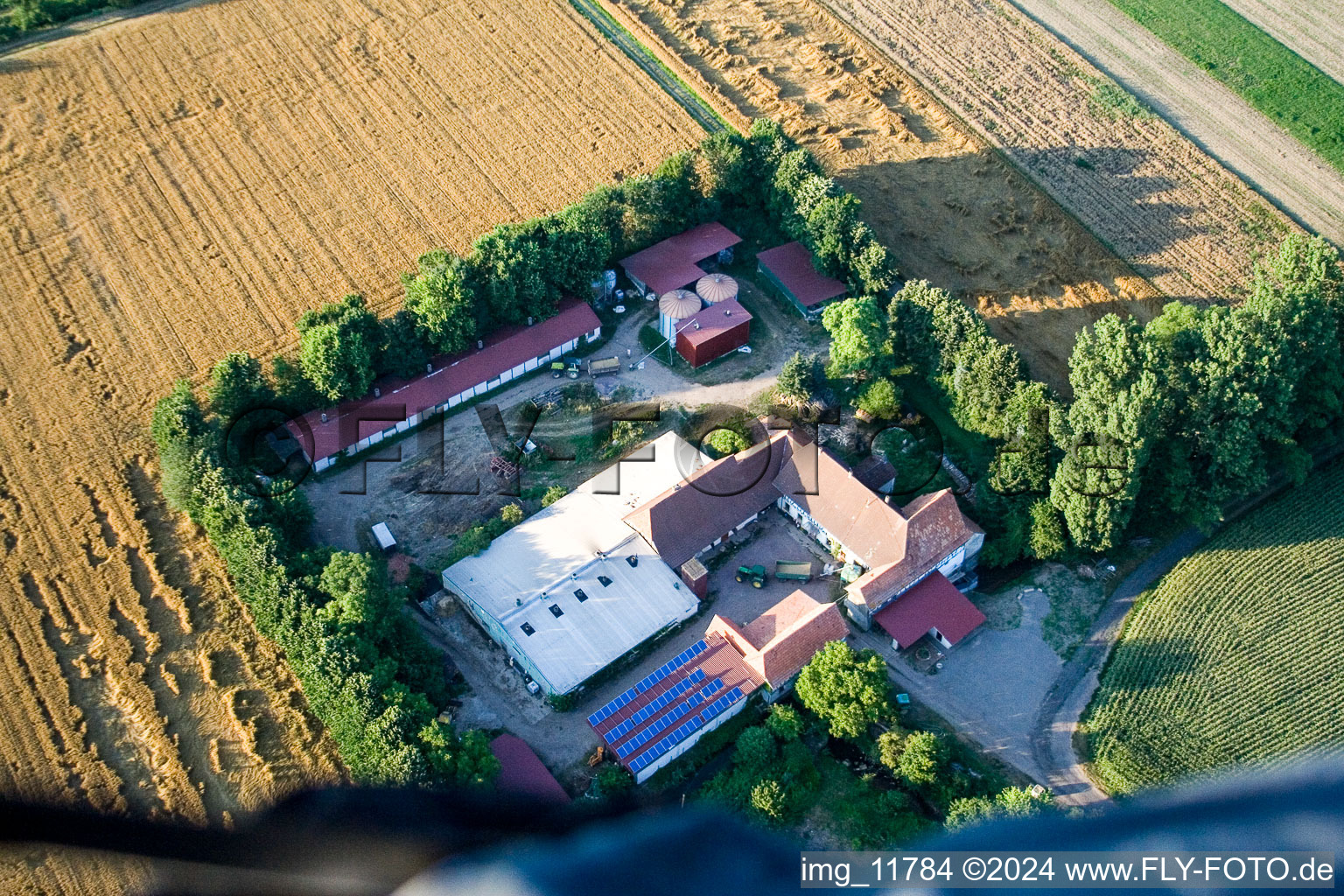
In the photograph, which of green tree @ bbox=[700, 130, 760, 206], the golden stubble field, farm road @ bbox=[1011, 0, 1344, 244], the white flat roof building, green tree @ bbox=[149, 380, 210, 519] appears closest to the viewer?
the golden stubble field

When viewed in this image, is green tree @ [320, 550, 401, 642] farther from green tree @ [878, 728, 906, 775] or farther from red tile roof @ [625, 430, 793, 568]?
green tree @ [878, 728, 906, 775]

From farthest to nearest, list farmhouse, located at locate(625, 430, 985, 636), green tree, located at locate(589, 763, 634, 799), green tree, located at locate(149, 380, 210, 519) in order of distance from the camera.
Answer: green tree, located at locate(149, 380, 210, 519)
farmhouse, located at locate(625, 430, 985, 636)
green tree, located at locate(589, 763, 634, 799)

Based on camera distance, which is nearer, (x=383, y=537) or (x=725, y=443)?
(x=383, y=537)

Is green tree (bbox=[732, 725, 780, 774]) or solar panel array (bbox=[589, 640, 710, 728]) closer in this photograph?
green tree (bbox=[732, 725, 780, 774])

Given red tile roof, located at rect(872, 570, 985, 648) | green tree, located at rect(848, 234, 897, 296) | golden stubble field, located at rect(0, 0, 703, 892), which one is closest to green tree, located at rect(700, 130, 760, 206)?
golden stubble field, located at rect(0, 0, 703, 892)

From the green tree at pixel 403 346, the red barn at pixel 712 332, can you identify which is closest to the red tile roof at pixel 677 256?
the red barn at pixel 712 332

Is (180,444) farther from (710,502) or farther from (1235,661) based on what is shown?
(1235,661)

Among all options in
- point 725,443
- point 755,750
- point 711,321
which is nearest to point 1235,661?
point 755,750
